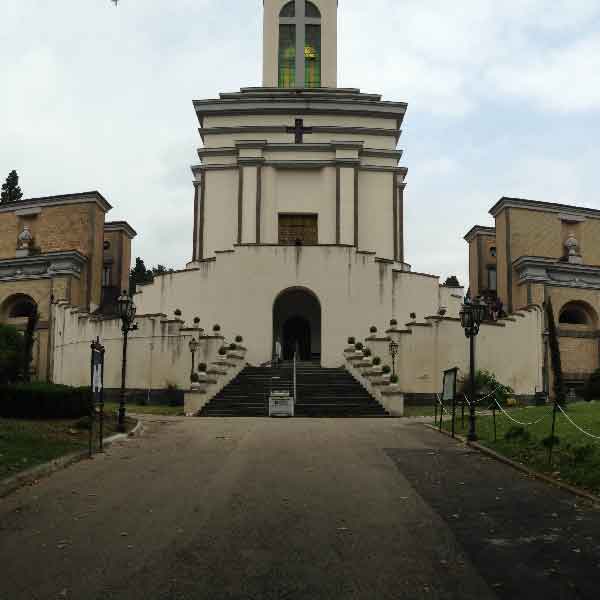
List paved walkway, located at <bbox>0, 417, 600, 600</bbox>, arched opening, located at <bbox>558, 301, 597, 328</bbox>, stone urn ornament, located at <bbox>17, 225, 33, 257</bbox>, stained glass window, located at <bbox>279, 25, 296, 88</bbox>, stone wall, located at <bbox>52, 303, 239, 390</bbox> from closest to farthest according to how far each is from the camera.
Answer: paved walkway, located at <bbox>0, 417, 600, 600</bbox>, stone wall, located at <bbox>52, 303, 239, 390</bbox>, arched opening, located at <bbox>558, 301, 597, 328</bbox>, stone urn ornament, located at <bbox>17, 225, 33, 257</bbox>, stained glass window, located at <bbox>279, 25, 296, 88</bbox>

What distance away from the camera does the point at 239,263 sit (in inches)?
1505

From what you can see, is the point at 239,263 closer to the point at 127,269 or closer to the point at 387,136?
the point at 387,136

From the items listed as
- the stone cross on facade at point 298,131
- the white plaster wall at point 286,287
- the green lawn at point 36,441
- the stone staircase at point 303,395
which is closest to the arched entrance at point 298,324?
the white plaster wall at point 286,287

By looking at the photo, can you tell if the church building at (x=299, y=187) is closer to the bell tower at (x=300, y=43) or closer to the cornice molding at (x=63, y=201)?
the bell tower at (x=300, y=43)

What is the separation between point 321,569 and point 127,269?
164 feet

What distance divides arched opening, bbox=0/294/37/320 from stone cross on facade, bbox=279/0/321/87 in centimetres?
2264

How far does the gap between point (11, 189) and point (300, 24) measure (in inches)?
928

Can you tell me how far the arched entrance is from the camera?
40625 mm

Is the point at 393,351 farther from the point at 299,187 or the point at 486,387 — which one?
the point at 299,187

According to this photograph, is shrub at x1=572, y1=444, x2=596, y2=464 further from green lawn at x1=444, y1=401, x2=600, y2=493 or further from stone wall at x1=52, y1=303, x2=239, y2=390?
stone wall at x1=52, y1=303, x2=239, y2=390

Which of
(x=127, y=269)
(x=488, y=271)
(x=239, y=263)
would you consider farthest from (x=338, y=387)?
(x=127, y=269)

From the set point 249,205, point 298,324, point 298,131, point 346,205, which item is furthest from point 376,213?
point 298,324

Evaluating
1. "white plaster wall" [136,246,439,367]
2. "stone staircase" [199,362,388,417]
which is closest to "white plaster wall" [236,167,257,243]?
"white plaster wall" [136,246,439,367]

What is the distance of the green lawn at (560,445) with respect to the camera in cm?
1192
